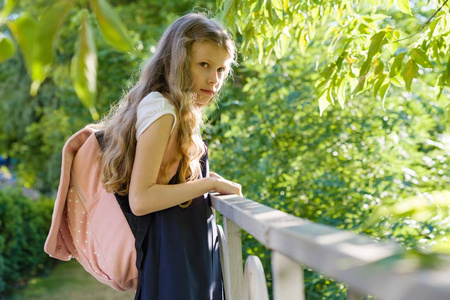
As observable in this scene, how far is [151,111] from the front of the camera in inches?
75.0

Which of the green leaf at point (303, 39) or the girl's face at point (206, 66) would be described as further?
the green leaf at point (303, 39)

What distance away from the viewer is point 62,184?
1.99 meters

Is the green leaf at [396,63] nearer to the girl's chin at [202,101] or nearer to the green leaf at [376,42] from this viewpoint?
the green leaf at [376,42]

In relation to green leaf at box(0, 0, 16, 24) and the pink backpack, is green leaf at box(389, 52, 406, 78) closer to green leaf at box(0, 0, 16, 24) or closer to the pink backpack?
the pink backpack

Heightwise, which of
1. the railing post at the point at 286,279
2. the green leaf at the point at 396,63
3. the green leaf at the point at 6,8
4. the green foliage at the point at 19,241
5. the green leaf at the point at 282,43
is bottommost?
the green foliage at the point at 19,241

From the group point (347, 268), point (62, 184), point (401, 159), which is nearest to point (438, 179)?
point (401, 159)

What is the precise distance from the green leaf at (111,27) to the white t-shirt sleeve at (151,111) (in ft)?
4.11

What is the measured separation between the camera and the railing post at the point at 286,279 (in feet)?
3.03

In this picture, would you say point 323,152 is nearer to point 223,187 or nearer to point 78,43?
point 223,187

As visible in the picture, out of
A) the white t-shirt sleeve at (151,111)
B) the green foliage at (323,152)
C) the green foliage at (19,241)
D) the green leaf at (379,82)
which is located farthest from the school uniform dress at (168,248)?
the green foliage at (19,241)

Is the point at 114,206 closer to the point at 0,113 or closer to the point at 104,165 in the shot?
the point at 104,165

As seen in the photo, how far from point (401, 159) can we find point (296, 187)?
27.9 inches

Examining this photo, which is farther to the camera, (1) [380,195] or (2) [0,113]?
(2) [0,113]

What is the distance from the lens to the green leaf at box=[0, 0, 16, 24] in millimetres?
621
